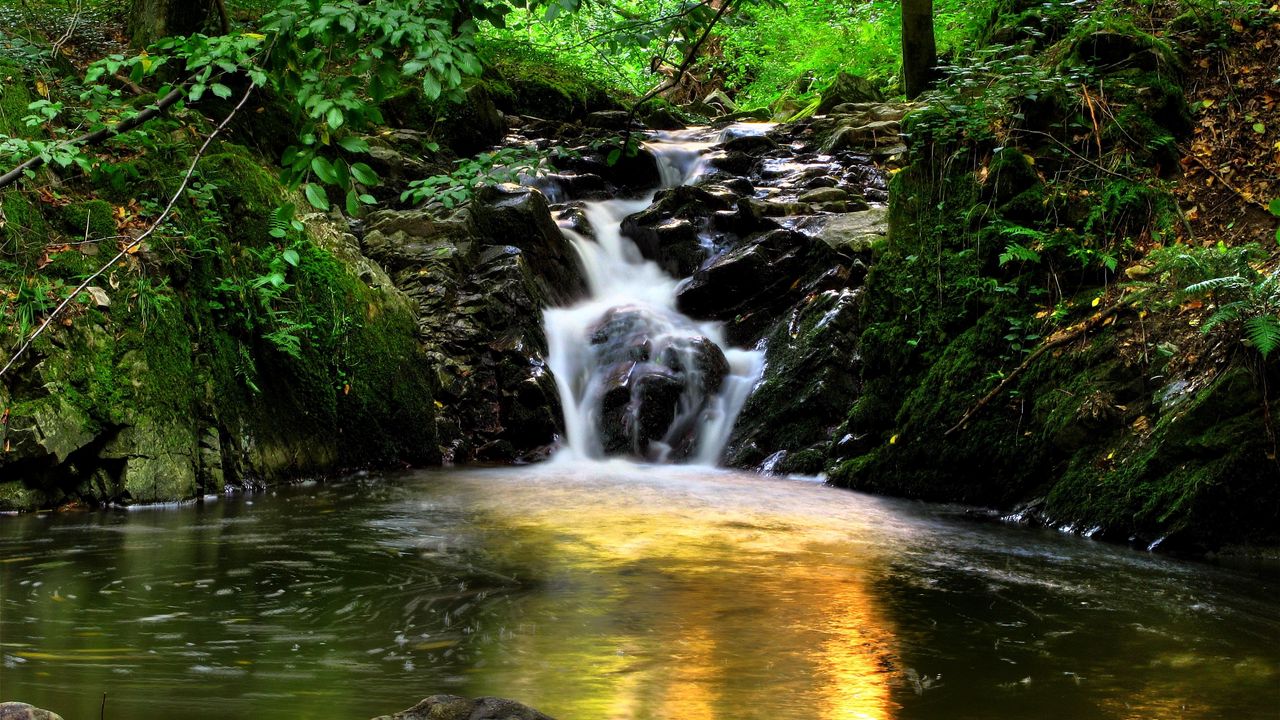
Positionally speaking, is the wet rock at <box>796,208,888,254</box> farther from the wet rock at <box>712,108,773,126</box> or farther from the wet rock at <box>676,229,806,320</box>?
the wet rock at <box>712,108,773,126</box>

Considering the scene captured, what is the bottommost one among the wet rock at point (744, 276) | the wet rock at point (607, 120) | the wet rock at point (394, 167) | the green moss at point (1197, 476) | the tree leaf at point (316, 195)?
the green moss at point (1197, 476)

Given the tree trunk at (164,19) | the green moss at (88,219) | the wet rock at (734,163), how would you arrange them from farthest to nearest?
the wet rock at (734,163), the tree trunk at (164,19), the green moss at (88,219)

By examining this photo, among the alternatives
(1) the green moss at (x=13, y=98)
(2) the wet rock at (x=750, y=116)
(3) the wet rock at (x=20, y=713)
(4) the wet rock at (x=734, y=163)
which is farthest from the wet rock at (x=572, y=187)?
(3) the wet rock at (x=20, y=713)

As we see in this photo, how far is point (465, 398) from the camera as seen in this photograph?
1021cm

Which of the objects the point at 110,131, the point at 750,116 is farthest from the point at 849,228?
the point at 750,116

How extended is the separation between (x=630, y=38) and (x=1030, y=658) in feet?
9.71

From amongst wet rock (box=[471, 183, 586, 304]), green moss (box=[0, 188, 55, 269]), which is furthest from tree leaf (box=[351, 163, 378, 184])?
wet rock (box=[471, 183, 586, 304])

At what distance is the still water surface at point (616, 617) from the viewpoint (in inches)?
126

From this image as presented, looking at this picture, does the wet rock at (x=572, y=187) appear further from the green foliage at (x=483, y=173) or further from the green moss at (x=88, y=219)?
the green foliage at (x=483, y=173)

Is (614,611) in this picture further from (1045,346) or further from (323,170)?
(1045,346)

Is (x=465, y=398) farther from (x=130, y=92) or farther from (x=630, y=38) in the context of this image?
(x=630, y=38)

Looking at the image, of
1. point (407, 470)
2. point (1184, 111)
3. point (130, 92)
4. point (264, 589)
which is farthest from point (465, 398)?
point (1184, 111)

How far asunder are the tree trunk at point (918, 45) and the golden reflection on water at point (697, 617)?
621 centimetres

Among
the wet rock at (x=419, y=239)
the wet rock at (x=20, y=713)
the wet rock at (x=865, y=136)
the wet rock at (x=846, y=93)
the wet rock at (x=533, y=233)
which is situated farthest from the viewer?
the wet rock at (x=846, y=93)
